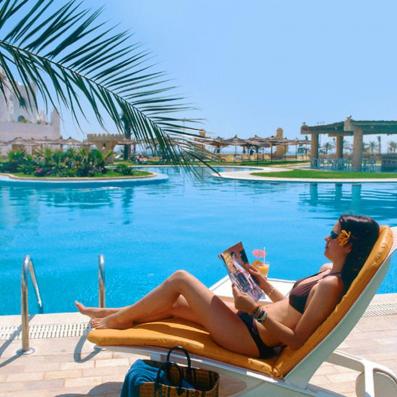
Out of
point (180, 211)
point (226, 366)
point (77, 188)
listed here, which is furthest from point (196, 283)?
point (77, 188)

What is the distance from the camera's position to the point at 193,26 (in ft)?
11.5

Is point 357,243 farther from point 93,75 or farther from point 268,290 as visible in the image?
point 93,75

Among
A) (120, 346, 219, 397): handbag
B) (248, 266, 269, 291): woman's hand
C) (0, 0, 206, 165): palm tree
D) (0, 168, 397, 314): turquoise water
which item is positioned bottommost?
(0, 168, 397, 314): turquoise water

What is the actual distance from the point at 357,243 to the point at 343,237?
7 cm

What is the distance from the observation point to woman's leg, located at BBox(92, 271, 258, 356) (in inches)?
93.9

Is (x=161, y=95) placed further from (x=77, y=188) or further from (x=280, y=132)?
(x=280, y=132)

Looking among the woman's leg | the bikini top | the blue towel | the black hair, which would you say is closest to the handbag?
the blue towel

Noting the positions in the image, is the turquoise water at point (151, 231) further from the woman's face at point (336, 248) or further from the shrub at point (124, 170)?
the shrub at point (124, 170)

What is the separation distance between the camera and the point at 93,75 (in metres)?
2.41

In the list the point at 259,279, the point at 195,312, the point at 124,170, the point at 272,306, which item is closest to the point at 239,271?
the point at 259,279

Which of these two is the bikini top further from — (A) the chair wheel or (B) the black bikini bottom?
(A) the chair wheel

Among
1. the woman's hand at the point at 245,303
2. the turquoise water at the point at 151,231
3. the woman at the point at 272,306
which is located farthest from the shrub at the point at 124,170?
the woman's hand at the point at 245,303

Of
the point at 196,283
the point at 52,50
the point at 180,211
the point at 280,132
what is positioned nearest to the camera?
the point at 52,50

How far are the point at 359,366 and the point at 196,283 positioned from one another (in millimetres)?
1014
